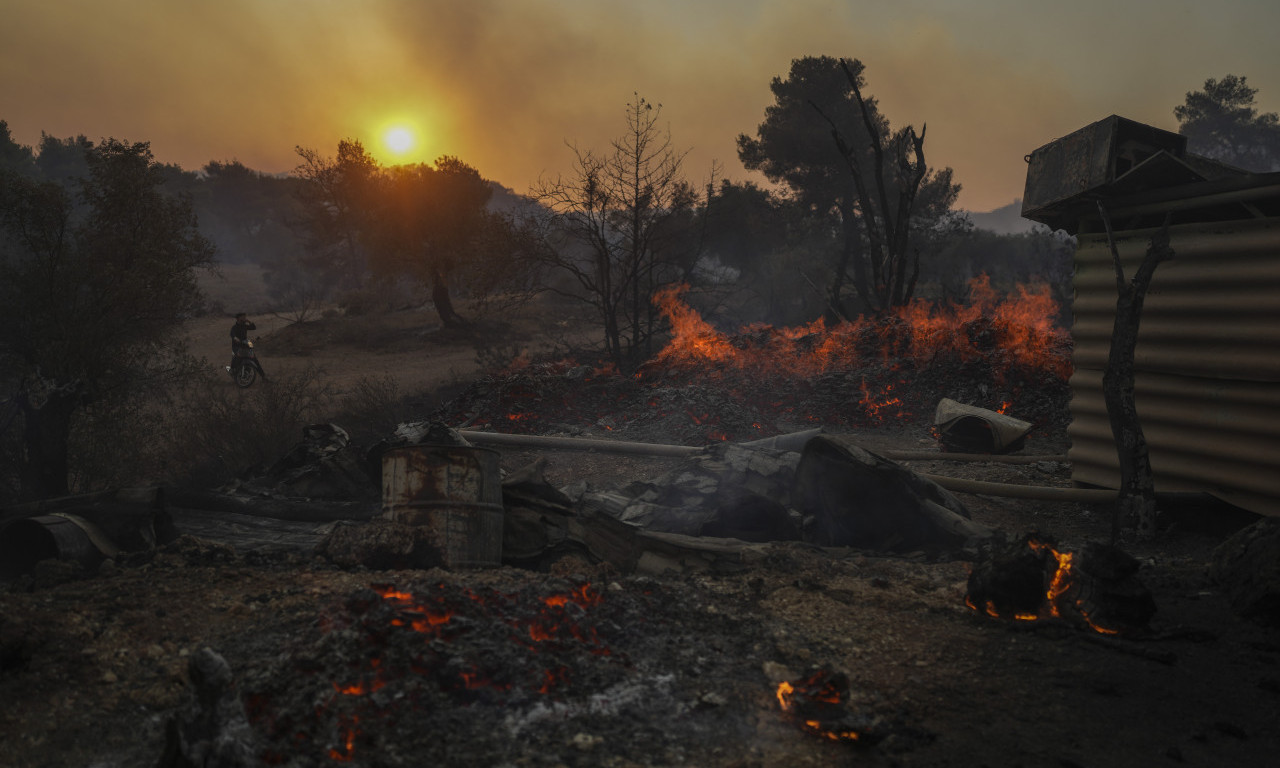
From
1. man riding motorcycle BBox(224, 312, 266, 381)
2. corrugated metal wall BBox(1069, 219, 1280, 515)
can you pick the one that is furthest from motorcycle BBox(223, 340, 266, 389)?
corrugated metal wall BBox(1069, 219, 1280, 515)

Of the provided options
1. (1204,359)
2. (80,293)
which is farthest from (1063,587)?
(80,293)

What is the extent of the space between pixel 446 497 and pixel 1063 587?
405 cm

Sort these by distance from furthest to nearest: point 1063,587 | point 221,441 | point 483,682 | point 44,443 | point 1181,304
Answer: point 221,441, point 44,443, point 1181,304, point 1063,587, point 483,682

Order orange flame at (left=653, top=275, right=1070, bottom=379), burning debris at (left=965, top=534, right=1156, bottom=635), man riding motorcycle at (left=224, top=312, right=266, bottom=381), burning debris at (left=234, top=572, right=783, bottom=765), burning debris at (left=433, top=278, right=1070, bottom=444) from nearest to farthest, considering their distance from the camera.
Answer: burning debris at (left=234, top=572, right=783, bottom=765) → burning debris at (left=965, top=534, right=1156, bottom=635) → burning debris at (left=433, top=278, right=1070, bottom=444) → orange flame at (left=653, top=275, right=1070, bottom=379) → man riding motorcycle at (left=224, top=312, right=266, bottom=381)

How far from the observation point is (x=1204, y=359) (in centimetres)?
572

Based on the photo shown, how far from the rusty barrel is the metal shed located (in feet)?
17.9

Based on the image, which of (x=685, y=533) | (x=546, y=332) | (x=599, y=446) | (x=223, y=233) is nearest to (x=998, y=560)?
(x=685, y=533)

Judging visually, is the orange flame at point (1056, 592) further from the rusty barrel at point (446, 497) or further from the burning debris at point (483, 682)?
the rusty barrel at point (446, 497)

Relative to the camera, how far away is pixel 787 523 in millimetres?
6188

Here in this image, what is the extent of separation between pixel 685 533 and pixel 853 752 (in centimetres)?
323

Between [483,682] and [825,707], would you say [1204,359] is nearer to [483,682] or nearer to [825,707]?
[825,707]

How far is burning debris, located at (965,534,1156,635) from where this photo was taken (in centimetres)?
395

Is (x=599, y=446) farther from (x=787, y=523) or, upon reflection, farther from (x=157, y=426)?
(x=157, y=426)

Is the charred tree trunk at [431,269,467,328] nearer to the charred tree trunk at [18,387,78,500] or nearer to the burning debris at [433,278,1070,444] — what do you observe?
the burning debris at [433,278,1070,444]
